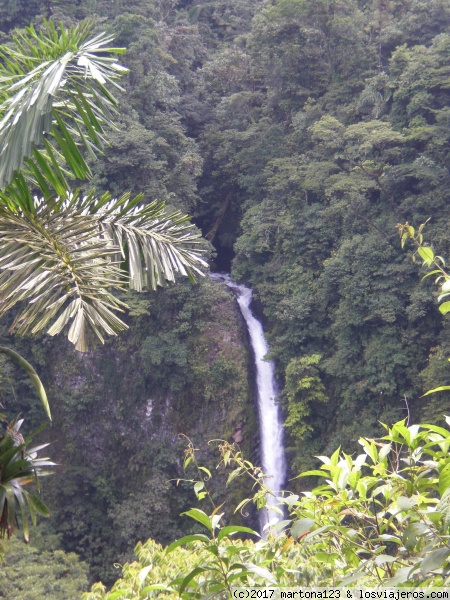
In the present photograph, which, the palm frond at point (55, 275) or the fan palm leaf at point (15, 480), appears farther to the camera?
the palm frond at point (55, 275)

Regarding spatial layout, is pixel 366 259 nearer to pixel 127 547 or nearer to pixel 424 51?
pixel 424 51

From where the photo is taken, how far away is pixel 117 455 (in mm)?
10297

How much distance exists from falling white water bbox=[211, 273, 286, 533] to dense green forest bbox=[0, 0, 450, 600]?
0.18 metres

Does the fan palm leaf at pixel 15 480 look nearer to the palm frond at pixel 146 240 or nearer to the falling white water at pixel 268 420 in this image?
the palm frond at pixel 146 240

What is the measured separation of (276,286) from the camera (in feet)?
34.3

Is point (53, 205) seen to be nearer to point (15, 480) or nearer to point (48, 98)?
point (48, 98)

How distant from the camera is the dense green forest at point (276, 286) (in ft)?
29.1

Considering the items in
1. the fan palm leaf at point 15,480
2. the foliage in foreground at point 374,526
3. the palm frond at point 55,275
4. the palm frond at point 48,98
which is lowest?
the foliage in foreground at point 374,526

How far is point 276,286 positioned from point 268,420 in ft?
7.81

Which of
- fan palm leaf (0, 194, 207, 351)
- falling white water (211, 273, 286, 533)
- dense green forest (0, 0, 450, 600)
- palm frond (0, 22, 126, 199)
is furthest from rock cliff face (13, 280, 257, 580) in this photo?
palm frond (0, 22, 126, 199)

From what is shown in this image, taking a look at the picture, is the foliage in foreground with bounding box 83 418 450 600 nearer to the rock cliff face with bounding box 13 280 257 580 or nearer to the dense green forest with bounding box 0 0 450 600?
the dense green forest with bounding box 0 0 450 600

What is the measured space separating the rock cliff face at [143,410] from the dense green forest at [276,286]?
3cm

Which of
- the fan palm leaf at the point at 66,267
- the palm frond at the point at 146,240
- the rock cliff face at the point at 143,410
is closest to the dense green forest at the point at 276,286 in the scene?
the rock cliff face at the point at 143,410

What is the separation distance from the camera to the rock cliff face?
31.0 ft
